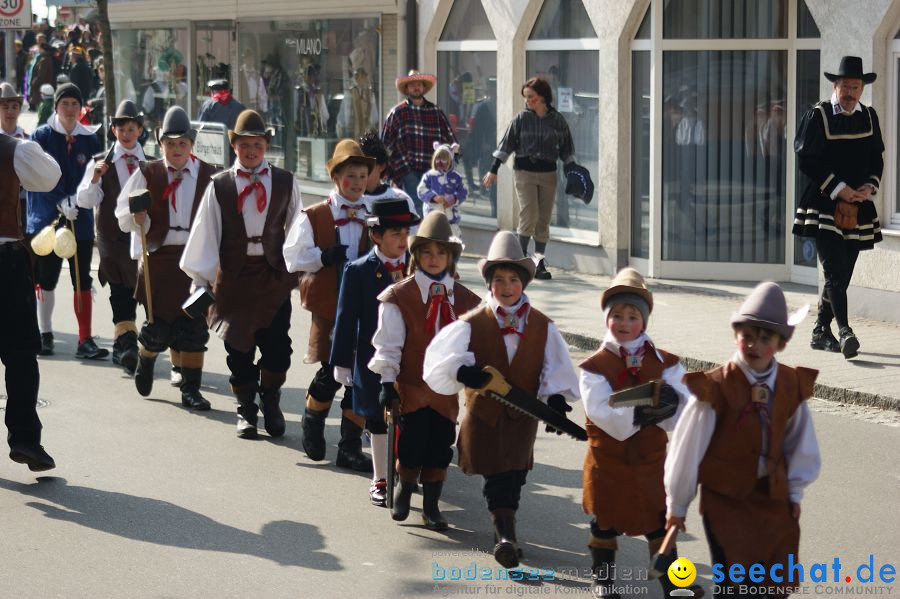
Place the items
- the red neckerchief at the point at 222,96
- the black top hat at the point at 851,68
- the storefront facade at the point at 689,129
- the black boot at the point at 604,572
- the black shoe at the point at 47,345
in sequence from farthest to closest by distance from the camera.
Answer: the red neckerchief at the point at 222,96 → the storefront facade at the point at 689,129 → the black shoe at the point at 47,345 → the black top hat at the point at 851,68 → the black boot at the point at 604,572

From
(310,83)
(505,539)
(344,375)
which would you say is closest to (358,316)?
(344,375)

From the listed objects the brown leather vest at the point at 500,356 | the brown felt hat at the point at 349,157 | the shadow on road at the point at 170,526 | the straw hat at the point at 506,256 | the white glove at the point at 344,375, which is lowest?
the shadow on road at the point at 170,526

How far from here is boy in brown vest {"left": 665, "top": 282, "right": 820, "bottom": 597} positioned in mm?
5348

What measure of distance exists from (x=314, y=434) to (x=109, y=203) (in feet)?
11.4

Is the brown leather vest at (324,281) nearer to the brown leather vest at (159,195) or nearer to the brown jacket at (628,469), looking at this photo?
the brown leather vest at (159,195)

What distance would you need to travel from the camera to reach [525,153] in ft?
50.4

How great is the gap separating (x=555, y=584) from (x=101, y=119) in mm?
23493

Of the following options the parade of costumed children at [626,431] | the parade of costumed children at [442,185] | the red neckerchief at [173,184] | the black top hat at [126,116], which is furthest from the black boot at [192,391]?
the parade of costumed children at [626,431]

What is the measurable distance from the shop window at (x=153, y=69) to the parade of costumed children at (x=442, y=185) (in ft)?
37.1

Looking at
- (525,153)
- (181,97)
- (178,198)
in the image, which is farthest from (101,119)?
(178,198)

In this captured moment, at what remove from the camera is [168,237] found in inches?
414

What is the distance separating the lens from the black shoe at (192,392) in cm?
1023

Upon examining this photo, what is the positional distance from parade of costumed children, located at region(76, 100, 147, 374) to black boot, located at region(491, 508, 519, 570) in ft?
16.9

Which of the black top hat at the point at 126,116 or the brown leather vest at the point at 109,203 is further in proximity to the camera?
the brown leather vest at the point at 109,203
